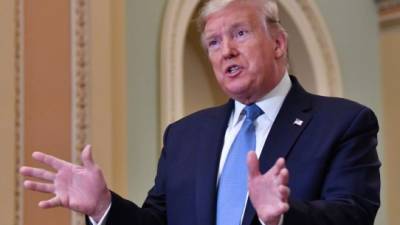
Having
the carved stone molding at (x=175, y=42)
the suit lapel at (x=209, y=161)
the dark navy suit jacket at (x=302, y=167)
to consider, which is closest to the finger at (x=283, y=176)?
the dark navy suit jacket at (x=302, y=167)

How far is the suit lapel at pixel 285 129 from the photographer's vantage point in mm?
1812

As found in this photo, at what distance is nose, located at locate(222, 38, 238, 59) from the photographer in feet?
6.40

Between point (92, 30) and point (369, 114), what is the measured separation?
5.32ft

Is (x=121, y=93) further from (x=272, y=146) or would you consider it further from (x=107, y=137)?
(x=272, y=146)

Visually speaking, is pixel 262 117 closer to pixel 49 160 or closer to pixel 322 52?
pixel 49 160

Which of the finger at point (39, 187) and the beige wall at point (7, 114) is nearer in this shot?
the finger at point (39, 187)

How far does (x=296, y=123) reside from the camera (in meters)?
1.88

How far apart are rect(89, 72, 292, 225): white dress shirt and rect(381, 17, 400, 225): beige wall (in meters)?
3.79

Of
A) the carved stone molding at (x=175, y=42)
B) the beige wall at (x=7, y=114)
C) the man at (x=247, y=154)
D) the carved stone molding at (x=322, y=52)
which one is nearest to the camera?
the man at (x=247, y=154)

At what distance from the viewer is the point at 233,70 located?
196cm

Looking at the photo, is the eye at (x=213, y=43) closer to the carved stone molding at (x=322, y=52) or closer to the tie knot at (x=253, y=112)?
the tie knot at (x=253, y=112)

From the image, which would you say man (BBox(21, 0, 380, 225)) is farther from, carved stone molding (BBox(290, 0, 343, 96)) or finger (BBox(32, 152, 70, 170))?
carved stone molding (BBox(290, 0, 343, 96))

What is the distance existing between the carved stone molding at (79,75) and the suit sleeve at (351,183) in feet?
4.92

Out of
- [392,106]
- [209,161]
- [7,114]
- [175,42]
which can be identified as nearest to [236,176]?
[209,161]
